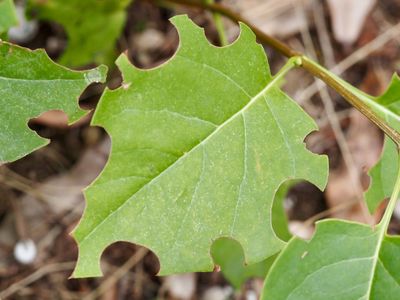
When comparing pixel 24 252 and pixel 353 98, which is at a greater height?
pixel 24 252

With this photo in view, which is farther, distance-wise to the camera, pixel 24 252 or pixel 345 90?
pixel 24 252

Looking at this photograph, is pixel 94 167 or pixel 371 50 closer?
pixel 94 167

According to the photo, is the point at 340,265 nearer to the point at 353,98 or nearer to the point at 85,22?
the point at 353,98

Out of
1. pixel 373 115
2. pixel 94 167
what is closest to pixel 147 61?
pixel 94 167

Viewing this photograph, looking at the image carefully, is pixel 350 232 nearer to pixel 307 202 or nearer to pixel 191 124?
pixel 191 124

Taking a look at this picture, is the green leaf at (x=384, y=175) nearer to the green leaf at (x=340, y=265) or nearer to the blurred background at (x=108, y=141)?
the green leaf at (x=340, y=265)

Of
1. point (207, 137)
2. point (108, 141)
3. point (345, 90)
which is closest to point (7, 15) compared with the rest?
point (207, 137)

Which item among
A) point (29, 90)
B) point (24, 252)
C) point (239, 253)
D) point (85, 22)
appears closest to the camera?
point (29, 90)
